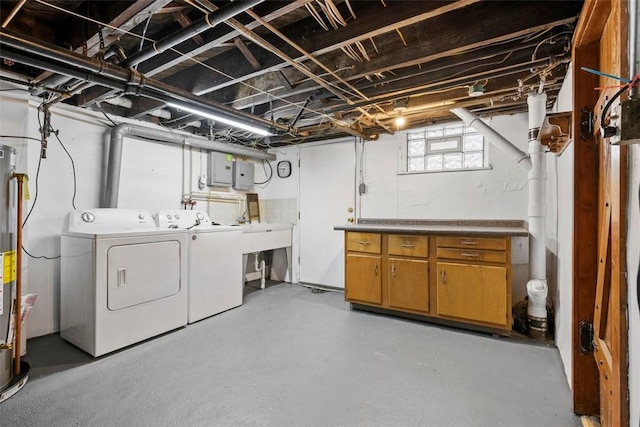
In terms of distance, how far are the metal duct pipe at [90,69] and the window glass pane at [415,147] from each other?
2.31 meters

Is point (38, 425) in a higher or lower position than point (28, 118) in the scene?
lower

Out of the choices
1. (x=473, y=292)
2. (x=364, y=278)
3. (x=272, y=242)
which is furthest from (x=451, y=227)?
(x=272, y=242)

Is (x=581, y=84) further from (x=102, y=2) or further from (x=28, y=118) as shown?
(x=28, y=118)

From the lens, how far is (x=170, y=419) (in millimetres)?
1580

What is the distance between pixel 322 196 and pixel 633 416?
3.77 m

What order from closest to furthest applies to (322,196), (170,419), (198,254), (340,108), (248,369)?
(170,419) < (248,369) < (340,108) < (198,254) < (322,196)

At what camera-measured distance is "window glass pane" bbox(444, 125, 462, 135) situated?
11.1 ft

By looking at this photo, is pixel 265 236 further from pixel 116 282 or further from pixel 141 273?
pixel 116 282

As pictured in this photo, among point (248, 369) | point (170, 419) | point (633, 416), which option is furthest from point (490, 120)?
point (170, 419)

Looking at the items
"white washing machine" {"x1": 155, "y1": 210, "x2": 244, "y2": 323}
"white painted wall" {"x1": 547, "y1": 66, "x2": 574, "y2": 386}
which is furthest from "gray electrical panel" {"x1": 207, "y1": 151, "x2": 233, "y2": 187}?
"white painted wall" {"x1": 547, "y1": 66, "x2": 574, "y2": 386}

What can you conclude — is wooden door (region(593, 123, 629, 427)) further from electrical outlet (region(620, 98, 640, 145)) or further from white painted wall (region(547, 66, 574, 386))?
white painted wall (region(547, 66, 574, 386))

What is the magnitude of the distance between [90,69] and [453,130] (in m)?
3.43

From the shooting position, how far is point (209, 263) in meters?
3.12

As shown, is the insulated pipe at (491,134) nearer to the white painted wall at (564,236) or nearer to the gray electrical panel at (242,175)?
the white painted wall at (564,236)
